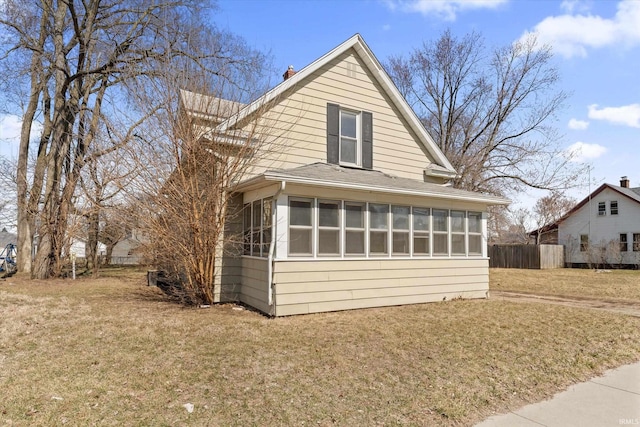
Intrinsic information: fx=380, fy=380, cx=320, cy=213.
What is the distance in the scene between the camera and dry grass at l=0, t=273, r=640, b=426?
3.75 m

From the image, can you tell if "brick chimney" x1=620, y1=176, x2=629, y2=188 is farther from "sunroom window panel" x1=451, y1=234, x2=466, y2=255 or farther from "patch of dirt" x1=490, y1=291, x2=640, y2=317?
"sunroom window panel" x1=451, y1=234, x2=466, y2=255

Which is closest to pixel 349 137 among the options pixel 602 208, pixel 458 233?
pixel 458 233

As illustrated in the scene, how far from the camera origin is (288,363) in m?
5.05

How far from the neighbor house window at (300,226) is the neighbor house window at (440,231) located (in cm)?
379

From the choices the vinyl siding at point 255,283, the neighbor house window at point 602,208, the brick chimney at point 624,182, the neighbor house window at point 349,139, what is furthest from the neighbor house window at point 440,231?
the brick chimney at point 624,182

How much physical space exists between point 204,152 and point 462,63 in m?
21.5

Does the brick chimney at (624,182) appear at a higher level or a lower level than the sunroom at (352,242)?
higher

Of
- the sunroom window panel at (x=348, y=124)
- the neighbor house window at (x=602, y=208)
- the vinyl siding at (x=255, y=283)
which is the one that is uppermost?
the sunroom window panel at (x=348, y=124)

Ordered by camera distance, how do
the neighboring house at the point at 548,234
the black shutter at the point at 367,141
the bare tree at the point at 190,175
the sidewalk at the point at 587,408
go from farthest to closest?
1. the neighboring house at the point at 548,234
2. the black shutter at the point at 367,141
3. the bare tree at the point at 190,175
4. the sidewalk at the point at 587,408

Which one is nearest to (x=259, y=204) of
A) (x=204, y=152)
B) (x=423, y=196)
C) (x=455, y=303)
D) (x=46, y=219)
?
(x=204, y=152)

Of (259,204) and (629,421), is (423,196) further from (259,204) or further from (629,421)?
(629,421)

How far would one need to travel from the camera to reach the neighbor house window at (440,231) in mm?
10328

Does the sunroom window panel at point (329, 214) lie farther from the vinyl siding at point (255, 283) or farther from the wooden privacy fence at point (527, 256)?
the wooden privacy fence at point (527, 256)

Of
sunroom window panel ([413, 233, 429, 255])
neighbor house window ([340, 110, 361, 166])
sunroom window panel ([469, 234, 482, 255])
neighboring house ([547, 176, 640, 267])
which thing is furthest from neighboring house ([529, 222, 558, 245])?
neighbor house window ([340, 110, 361, 166])
